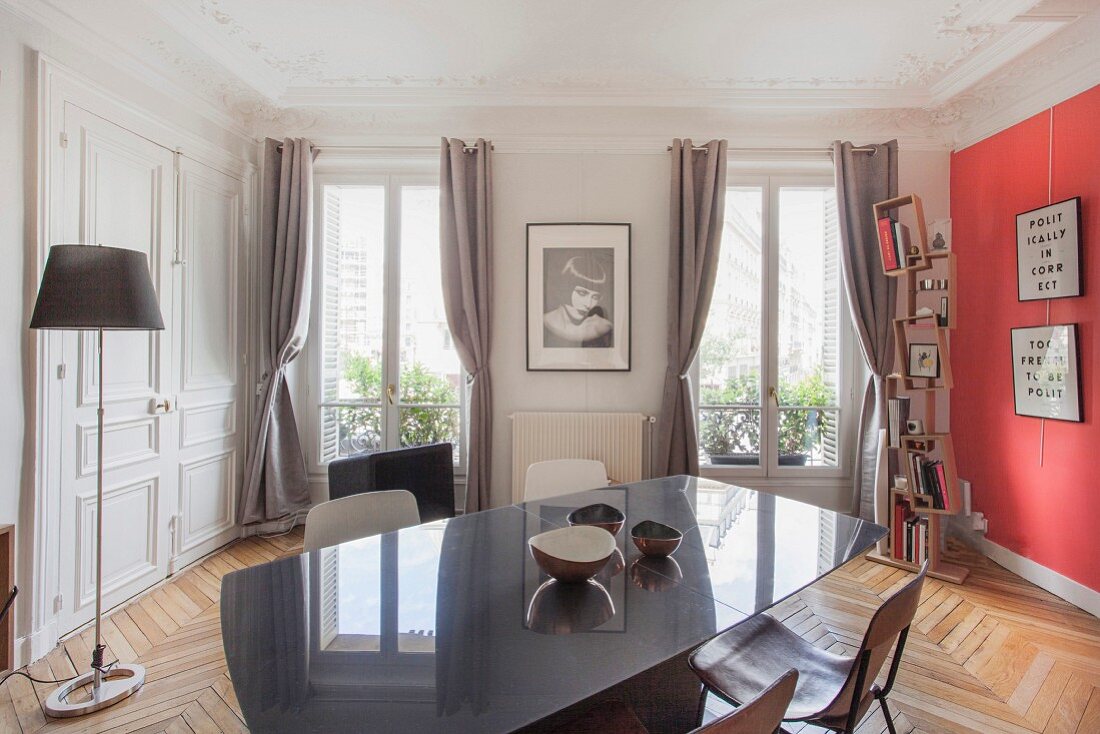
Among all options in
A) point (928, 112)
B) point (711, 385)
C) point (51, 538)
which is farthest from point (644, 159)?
point (51, 538)

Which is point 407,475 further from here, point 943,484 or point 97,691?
point 943,484

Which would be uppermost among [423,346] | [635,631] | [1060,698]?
[423,346]

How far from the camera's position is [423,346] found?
151 inches

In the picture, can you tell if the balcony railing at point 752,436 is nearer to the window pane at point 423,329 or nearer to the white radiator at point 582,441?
the white radiator at point 582,441

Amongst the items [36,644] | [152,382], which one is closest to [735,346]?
[152,382]

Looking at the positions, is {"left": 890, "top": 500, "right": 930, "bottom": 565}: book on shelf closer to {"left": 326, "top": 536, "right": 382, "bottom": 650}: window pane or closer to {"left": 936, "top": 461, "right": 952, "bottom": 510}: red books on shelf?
{"left": 936, "top": 461, "right": 952, "bottom": 510}: red books on shelf

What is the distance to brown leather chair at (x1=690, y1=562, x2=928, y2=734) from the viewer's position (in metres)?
1.20

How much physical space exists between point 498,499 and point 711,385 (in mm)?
1750

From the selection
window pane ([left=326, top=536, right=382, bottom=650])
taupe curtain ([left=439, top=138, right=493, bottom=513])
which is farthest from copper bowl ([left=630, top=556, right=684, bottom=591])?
taupe curtain ([left=439, top=138, right=493, bottom=513])

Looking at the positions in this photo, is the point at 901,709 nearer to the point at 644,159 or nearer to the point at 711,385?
the point at 711,385

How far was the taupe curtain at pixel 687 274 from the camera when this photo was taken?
11.4 ft

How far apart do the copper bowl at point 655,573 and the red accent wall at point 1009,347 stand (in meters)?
2.70

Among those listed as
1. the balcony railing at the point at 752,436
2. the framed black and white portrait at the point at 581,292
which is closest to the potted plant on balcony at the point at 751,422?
the balcony railing at the point at 752,436

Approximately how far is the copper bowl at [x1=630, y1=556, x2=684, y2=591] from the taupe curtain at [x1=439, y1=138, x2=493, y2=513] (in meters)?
2.18
